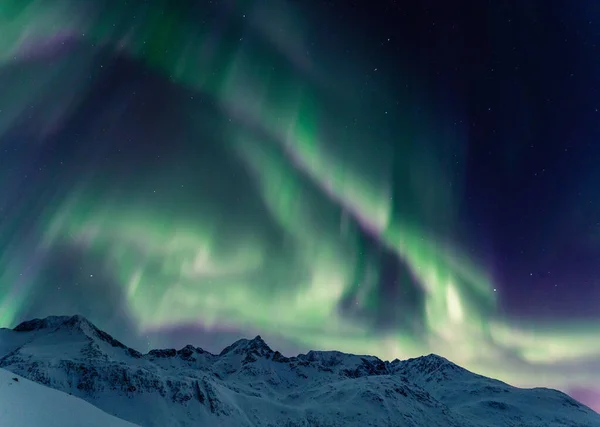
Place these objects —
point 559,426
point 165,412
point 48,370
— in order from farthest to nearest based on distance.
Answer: point 559,426
point 48,370
point 165,412

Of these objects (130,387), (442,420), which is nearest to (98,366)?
(130,387)

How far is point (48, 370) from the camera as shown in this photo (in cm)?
12456

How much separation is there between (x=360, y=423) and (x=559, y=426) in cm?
11205

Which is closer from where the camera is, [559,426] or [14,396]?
[14,396]

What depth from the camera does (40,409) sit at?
2150 cm

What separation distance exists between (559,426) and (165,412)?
180448 mm

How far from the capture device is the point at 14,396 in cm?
2102

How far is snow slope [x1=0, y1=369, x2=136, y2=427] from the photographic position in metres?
19.5

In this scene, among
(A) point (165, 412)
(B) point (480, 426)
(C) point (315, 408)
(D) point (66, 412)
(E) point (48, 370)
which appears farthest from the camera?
(B) point (480, 426)

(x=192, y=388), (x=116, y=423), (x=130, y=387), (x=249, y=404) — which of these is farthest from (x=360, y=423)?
(x=116, y=423)

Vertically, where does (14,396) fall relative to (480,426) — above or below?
below

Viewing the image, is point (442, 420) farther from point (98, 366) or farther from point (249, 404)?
point (98, 366)

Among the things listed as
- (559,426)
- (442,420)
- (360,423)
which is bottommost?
(360,423)

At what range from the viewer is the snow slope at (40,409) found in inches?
766
